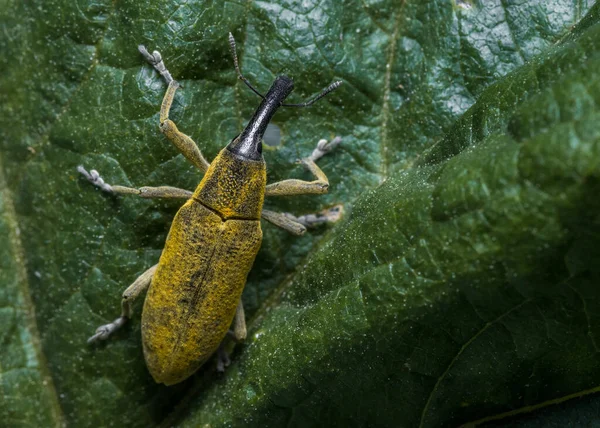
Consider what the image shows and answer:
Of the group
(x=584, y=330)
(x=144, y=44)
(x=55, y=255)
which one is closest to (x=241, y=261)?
(x=55, y=255)

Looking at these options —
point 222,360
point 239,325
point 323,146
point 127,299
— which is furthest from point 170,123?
point 222,360

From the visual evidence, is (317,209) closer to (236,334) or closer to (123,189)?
(236,334)

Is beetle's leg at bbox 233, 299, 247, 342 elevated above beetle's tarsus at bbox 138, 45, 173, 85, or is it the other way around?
beetle's tarsus at bbox 138, 45, 173, 85

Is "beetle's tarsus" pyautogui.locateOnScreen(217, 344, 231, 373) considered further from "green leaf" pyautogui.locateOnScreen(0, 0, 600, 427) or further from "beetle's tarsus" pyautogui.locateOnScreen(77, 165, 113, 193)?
"beetle's tarsus" pyautogui.locateOnScreen(77, 165, 113, 193)

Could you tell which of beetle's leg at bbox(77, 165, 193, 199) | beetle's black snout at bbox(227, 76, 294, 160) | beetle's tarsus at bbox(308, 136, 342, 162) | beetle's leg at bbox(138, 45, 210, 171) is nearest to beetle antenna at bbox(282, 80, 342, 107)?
beetle's black snout at bbox(227, 76, 294, 160)

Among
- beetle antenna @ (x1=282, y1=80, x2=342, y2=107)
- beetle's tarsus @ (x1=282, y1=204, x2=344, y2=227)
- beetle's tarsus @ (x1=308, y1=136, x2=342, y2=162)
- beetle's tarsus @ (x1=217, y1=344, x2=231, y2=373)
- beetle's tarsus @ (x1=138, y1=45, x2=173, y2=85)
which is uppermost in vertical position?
beetle antenna @ (x1=282, y1=80, x2=342, y2=107)

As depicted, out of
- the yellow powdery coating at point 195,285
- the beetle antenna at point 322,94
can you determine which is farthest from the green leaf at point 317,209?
the yellow powdery coating at point 195,285
